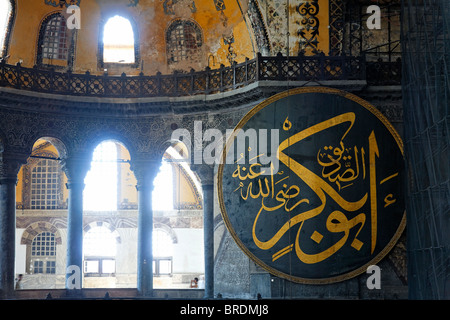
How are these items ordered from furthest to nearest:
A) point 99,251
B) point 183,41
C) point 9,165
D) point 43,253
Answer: point 99,251
point 43,253
point 183,41
point 9,165

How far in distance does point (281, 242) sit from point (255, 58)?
320 cm

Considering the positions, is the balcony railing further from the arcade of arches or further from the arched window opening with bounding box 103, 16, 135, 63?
the arched window opening with bounding box 103, 16, 135, 63

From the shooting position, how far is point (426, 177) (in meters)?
14.1

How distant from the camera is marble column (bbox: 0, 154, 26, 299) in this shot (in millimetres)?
15641

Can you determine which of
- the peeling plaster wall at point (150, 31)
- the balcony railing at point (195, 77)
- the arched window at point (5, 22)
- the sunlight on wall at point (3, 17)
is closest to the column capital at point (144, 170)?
the balcony railing at point (195, 77)

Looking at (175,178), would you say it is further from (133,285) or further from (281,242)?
(281,242)

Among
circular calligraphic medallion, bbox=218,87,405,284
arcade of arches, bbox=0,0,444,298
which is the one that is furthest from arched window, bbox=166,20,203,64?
circular calligraphic medallion, bbox=218,87,405,284

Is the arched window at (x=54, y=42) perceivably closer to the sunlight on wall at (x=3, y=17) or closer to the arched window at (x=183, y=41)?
the sunlight on wall at (x=3, y=17)

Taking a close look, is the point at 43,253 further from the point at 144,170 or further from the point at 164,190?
the point at 144,170

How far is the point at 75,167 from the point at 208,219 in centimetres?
268

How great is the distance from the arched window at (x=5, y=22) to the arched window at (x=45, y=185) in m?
7.33

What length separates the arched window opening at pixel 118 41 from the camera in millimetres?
17203

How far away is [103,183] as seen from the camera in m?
23.7

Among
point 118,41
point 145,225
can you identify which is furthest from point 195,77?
point 145,225
